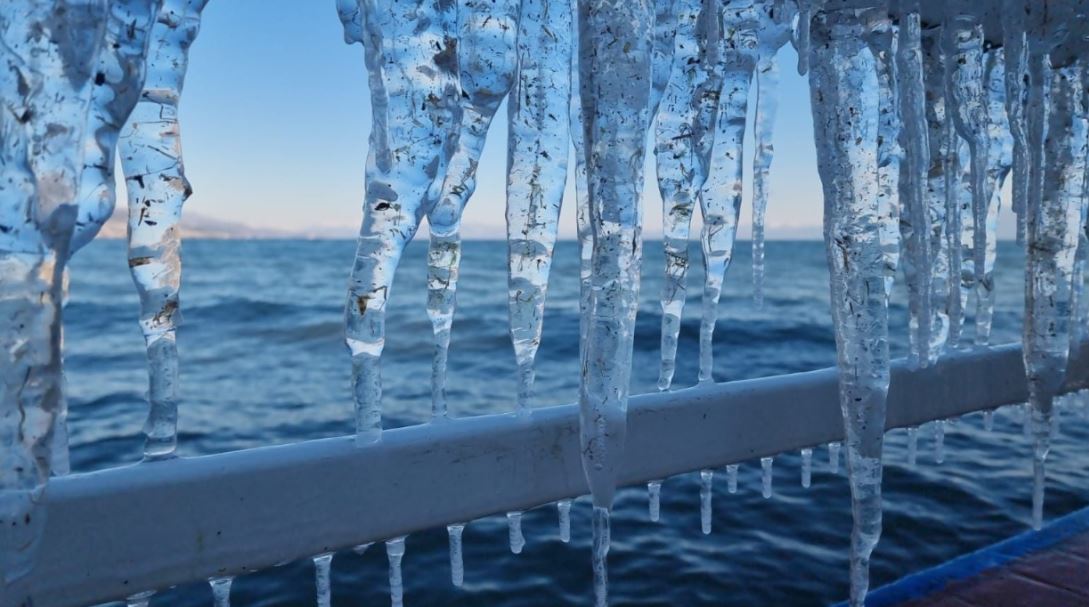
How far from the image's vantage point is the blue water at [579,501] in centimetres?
293

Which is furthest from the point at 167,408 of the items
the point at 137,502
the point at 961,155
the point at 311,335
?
the point at 311,335

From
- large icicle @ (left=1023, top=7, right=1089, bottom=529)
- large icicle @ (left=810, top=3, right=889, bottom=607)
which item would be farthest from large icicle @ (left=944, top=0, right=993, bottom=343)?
large icicle @ (left=810, top=3, right=889, bottom=607)

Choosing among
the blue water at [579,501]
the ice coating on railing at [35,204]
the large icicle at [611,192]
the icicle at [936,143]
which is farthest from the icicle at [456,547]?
the icicle at [936,143]

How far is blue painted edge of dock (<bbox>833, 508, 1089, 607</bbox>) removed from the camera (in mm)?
1665

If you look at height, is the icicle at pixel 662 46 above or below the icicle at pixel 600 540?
above

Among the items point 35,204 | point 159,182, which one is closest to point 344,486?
point 159,182

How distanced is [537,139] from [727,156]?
1.59 feet

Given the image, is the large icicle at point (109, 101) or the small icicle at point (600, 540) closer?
the large icicle at point (109, 101)

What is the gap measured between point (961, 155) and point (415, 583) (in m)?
→ 2.69

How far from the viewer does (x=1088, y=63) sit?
1886 millimetres

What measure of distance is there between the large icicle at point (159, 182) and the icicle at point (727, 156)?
983 millimetres

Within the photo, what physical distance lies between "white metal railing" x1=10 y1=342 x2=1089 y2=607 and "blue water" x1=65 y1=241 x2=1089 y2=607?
0.48m

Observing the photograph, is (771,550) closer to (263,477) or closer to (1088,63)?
(1088,63)

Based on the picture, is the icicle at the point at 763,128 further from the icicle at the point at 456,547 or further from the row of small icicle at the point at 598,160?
the icicle at the point at 456,547
